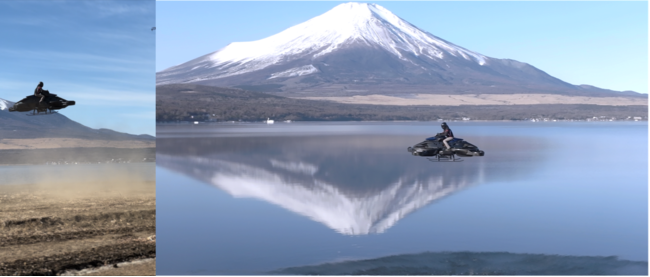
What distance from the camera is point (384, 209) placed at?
15.6m

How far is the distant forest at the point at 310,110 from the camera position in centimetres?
9800

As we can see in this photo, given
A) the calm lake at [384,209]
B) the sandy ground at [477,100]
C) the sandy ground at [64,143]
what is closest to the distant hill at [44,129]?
the sandy ground at [64,143]

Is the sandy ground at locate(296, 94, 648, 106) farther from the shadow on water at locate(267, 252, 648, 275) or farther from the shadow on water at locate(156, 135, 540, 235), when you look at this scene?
the shadow on water at locate(267, 252, 648, 275)

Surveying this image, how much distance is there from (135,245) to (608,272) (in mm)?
7808

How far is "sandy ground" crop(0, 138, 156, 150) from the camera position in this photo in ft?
→ 176

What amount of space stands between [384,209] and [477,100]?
138 m

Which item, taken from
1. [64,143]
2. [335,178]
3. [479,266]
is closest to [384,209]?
[479,266]

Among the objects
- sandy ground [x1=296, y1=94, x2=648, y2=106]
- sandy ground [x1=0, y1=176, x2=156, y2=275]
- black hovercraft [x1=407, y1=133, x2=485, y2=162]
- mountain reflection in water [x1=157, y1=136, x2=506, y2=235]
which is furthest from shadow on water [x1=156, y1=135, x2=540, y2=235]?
sandy ground [x1=296, y1=94, x2=648, y2=106]

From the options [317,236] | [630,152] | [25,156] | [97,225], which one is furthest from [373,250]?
[25,156]

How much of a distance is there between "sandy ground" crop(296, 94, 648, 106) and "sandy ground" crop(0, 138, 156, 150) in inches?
3212

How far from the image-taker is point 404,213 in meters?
15.1

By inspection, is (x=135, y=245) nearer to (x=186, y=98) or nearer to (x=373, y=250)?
(x=373, y=250)

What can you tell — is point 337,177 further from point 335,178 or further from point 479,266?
point 479,266

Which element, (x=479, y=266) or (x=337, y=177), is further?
(x=337, y=177)
